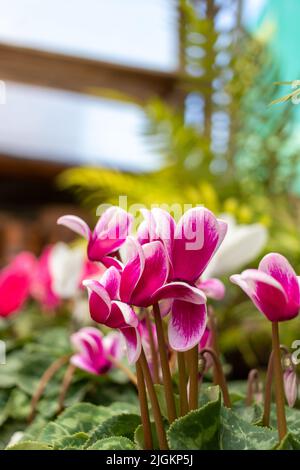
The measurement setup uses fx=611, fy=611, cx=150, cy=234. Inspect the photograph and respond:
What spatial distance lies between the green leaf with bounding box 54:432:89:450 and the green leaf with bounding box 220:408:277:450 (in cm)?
→ 13

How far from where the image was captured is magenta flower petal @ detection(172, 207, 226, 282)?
392 millimetres

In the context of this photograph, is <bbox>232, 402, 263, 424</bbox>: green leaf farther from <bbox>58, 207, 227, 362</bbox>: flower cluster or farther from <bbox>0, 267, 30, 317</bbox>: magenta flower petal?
<bbox>0, 267, 30, 317</bbox>: magenta flower petal

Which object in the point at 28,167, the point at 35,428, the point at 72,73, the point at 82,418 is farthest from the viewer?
the point at 28,167

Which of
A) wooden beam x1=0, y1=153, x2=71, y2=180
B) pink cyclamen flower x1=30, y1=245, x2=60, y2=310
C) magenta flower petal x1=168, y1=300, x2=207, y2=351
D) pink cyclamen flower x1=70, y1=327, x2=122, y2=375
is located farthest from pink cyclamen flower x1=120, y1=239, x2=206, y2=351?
wooden beam x1=0, y1=153, x2=71, y2=180

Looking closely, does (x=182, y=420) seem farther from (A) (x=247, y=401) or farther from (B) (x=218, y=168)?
(B) (x=218, y=168)

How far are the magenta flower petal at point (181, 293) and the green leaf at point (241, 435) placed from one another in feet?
0.25

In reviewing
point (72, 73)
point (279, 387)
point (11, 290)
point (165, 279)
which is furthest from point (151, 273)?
point (72, 73)

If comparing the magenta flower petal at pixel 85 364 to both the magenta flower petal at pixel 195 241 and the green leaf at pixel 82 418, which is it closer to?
the green leaf at pixel 82 418

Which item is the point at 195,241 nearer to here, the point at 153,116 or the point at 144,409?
the point at 144,409

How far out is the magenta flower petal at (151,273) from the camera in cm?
38

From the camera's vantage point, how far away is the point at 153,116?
188 cm

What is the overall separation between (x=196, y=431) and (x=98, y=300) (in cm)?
10

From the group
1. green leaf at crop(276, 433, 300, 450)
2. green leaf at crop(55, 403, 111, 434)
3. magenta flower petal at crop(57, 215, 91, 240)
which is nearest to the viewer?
green leaf at crop(276, 433, 300, 450)
